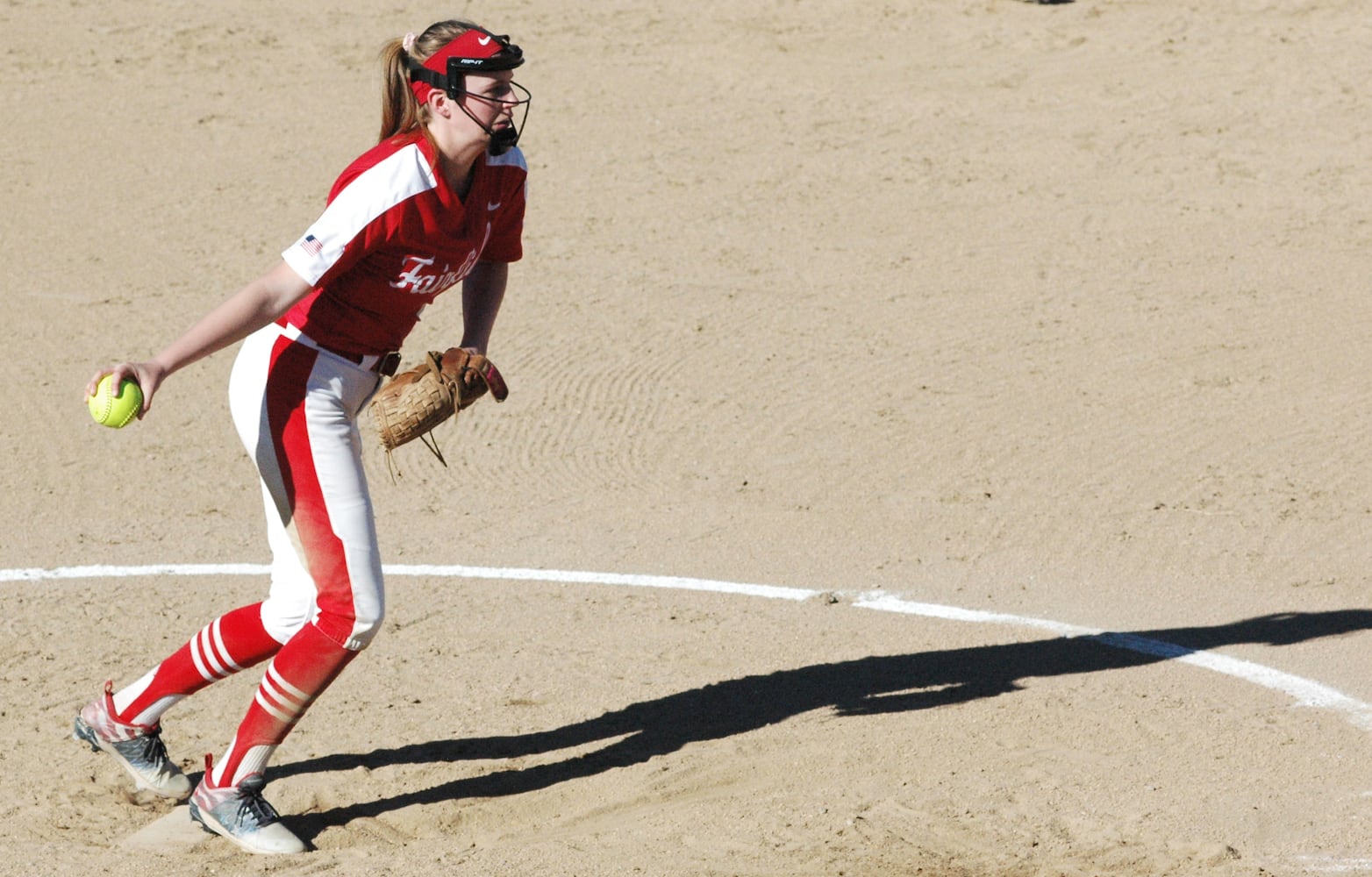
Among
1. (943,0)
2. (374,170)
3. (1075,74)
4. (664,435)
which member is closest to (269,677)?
(374,170)

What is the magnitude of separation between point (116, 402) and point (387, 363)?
80 centimetres

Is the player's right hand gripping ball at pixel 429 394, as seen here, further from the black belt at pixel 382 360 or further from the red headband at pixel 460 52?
the red headband at pixel 460 52

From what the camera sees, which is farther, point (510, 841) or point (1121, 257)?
point (1121, 257)

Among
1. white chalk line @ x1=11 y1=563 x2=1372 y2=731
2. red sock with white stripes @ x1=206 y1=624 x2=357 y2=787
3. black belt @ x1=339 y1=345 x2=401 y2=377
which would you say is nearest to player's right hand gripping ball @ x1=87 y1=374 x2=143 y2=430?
black belt @ x1=339 y1=345 x2=401 y2=377

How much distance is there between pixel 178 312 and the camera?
8656 mm

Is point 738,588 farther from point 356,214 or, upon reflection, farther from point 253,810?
point 356,214

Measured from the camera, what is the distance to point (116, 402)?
336 cm

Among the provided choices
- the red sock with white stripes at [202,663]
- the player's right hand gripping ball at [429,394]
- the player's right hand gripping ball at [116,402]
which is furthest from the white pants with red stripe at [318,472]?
the player's right hand gripping ball at [116,402]

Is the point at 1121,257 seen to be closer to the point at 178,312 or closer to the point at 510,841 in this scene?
the point at 178,312

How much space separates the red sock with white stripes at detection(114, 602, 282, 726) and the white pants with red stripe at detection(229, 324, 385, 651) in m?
0.26

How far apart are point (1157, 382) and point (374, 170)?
16.9 feet

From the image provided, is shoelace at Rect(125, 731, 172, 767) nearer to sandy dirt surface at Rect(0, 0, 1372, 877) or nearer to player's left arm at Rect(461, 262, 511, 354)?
sandy dirt surface at Rect(0, 0, 1372, 877)

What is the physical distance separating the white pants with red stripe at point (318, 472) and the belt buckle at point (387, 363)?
0.09 metres

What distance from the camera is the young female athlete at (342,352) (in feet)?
12.0
